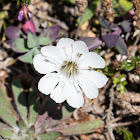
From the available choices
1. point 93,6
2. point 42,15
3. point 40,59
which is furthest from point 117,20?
point 40,59

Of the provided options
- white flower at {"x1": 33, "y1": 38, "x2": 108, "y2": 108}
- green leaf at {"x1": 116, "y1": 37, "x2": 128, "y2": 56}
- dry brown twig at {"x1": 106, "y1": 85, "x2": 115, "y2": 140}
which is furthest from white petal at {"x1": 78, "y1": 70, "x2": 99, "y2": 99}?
green leaf at {"x1": 116, "y1": 37, "x2": 128, "y2": 56}

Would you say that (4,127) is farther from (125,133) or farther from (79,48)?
(125,133)

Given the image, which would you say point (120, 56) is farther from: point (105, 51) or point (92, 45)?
point (92, 45)

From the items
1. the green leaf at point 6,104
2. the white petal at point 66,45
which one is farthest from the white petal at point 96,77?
the green leaf at point 6,104

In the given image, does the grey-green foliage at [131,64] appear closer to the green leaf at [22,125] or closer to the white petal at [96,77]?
the white petal at [96,77]

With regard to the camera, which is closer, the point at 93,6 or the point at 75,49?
the point at 75,49
